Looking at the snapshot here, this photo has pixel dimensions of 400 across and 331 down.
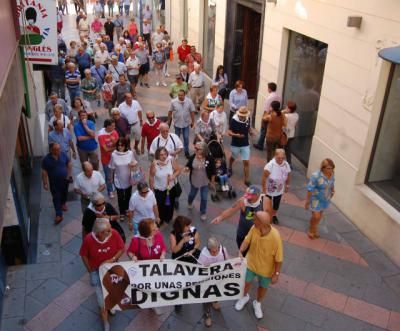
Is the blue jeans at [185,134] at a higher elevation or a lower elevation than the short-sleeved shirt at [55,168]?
lower

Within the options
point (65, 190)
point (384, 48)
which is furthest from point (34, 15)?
point (384, 48)

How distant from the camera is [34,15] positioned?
742cm

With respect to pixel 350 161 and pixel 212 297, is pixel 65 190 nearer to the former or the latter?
pixel 212 297

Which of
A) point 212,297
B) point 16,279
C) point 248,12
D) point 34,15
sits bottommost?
point 16,279

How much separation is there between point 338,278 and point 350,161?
2.23 meters

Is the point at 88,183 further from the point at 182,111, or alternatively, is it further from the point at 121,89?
the point at 121,89

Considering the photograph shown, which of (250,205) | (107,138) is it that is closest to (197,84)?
(107,138)

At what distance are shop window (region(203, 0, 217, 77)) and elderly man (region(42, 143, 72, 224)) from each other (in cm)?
967

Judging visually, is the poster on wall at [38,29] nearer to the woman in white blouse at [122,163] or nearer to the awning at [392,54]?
the woman in white blouse at [122,163]

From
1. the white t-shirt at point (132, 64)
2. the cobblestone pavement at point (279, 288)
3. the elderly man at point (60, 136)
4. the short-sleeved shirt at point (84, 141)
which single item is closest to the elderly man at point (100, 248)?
the cobblestone pavement at point (279, 288)

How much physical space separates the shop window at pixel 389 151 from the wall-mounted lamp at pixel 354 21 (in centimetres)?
95

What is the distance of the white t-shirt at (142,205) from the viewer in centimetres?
659

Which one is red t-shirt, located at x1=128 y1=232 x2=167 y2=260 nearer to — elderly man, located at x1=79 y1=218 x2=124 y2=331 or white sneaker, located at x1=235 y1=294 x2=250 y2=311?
elderly man, located at x1=79 y1=218 x2=124 y2=331

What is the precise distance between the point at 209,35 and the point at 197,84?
439cm
